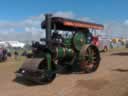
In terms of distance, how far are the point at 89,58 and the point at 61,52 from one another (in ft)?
5.67

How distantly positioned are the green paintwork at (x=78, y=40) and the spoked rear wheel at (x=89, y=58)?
0.23 meters

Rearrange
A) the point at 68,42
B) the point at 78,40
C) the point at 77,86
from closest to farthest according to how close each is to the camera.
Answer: the point at 77,86 → the point at 68,42 → the point at 78,40

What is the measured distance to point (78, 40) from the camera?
13.1m

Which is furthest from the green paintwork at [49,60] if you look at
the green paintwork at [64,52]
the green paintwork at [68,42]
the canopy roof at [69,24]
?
the canopy roof at [69,24]

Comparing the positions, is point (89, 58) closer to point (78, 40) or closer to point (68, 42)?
point (78, 40)

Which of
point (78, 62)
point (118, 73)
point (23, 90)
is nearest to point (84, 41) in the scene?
point (78, 62)

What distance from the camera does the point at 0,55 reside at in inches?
901

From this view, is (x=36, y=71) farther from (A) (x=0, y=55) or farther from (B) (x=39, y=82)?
(A) (x=0, y=55)

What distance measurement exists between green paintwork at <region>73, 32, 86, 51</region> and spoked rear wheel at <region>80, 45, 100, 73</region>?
23 cm

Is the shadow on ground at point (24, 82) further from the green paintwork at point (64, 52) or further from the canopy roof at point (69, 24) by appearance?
the canopy roof at point (69, 24)

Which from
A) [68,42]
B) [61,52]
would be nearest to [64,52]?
[61,52]

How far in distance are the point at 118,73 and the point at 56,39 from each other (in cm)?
305

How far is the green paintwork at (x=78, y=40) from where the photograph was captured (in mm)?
12984

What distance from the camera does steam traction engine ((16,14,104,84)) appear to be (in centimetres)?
1103
